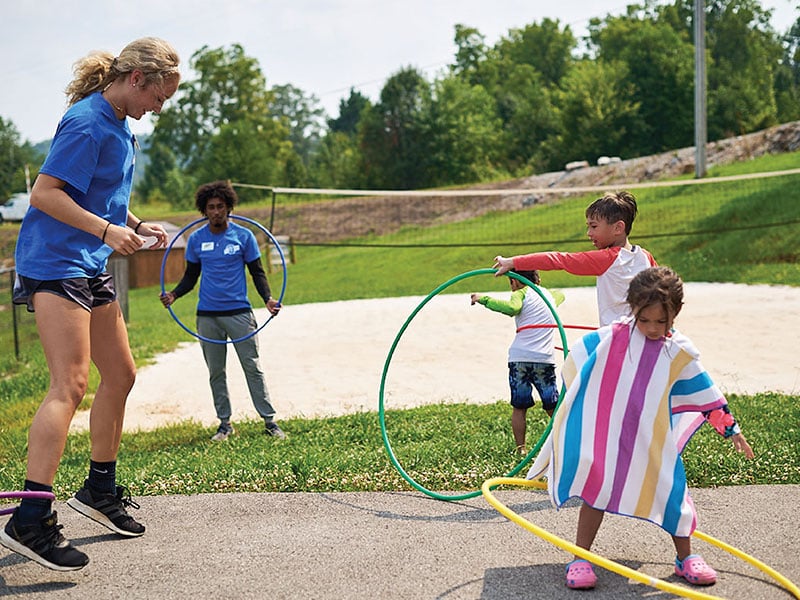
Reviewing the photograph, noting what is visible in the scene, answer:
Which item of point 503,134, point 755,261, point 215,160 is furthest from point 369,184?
point 755,261

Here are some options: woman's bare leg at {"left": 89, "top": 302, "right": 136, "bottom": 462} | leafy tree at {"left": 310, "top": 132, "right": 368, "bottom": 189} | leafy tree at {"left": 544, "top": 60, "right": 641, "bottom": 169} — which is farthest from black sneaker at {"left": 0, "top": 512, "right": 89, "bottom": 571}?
leafy tree at {"left": 310, "top": 132, "right": 368, "bottom": 189}

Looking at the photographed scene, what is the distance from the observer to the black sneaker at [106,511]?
4531mm

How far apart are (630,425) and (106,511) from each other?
95.1 inches

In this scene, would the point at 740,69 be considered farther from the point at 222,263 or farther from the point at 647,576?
the point at 647,576

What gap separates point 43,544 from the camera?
4031mm

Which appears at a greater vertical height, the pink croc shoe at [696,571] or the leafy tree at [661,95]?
the leafy tree at [661,95]

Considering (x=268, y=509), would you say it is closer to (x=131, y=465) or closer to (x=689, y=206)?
(x=131, y=465)

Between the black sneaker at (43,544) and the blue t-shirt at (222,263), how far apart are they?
3.47m

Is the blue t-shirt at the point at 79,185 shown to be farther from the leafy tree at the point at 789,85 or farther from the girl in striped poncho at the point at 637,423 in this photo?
the leafy tree at the point at 789,85

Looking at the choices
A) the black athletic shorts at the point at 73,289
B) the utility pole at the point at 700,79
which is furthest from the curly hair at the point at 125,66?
the utility pole at the point at 700,79

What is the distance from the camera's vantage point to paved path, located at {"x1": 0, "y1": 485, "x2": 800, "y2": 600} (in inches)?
154

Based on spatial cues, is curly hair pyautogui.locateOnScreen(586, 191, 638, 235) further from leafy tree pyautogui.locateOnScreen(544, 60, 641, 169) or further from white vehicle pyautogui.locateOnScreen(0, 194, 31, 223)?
white vehicle pyautogui.locateOnScreen(0, 194, 31, 223)

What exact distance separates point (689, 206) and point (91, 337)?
69.1ft

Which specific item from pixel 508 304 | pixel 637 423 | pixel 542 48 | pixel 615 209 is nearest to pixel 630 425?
pixel 637 423
